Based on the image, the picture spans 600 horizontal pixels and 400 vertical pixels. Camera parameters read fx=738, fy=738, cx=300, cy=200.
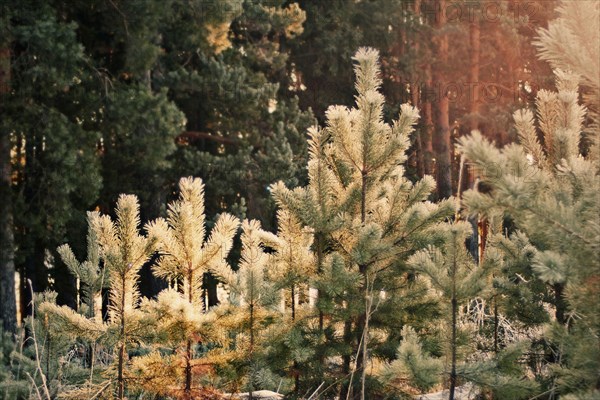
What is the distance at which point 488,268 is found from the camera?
118 inches

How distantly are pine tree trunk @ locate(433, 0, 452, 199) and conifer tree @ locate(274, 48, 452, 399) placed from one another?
15.1 meters

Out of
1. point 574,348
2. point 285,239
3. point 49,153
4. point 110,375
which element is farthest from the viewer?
point 49,153

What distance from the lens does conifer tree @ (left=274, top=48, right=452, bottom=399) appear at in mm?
3422

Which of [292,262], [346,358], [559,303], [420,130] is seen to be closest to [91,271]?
[292,262]

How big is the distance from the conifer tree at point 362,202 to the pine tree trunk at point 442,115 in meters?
15.1

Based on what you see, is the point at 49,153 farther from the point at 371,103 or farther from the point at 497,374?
the point at 497,374

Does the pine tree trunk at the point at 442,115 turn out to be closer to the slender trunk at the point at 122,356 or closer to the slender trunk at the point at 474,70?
the slender trunk at the point at 474,70

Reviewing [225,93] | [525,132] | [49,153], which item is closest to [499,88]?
[225,93]

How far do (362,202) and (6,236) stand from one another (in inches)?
388

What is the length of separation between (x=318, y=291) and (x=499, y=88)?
60.6 ft

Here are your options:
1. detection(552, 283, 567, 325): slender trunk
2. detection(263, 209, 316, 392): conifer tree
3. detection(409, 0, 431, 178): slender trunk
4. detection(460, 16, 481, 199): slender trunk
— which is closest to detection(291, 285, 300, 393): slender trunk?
detection(263, 209, 316, 392): conifer tree

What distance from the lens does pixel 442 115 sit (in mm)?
19047

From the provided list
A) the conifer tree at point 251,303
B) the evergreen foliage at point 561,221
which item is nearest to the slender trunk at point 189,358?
the conifer tree at point 251,303

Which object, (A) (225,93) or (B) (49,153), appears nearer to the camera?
(B) (49,153)
